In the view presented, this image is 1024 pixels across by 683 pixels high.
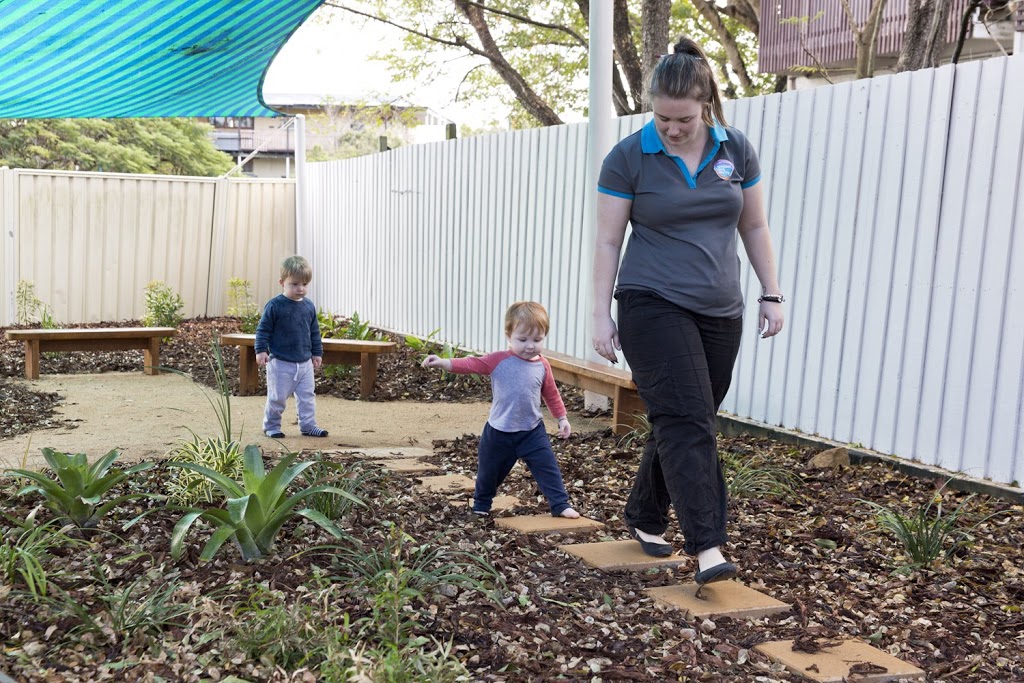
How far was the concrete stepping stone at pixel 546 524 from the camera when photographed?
4.10m

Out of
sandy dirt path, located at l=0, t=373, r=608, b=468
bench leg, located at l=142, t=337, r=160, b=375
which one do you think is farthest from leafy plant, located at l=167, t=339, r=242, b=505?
bench leg, located at l=142, t=337, r=160, b=375

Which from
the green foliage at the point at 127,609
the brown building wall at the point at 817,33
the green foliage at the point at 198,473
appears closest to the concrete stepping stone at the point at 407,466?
the green foliage at the point at 198,473

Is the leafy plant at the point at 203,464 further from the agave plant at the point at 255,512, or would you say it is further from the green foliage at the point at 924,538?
the green foliage at the point at 924,538

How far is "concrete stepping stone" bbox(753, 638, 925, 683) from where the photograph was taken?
2.74m

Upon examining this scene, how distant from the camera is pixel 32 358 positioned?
29.8 feet

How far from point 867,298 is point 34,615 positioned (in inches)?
163

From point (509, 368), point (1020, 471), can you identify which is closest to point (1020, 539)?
point (1020, 471)

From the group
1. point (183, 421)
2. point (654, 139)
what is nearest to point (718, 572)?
point (654, 139)

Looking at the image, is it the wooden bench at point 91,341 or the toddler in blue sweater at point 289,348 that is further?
the wooden bench at point 91,341

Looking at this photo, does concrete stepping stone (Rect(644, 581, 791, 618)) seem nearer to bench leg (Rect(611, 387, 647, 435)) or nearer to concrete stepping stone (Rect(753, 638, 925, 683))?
concrete stepping stone (Rect(753, 638, 925, 683))

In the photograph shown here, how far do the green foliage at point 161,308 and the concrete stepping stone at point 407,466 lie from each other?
7.00 meters

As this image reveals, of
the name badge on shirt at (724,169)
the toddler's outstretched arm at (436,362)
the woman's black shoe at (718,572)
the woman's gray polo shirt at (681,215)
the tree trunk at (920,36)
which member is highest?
the tree trunk at (920,36)

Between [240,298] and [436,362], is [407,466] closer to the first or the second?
[436,362]

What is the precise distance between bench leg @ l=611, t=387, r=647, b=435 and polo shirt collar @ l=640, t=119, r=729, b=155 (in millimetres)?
2959
